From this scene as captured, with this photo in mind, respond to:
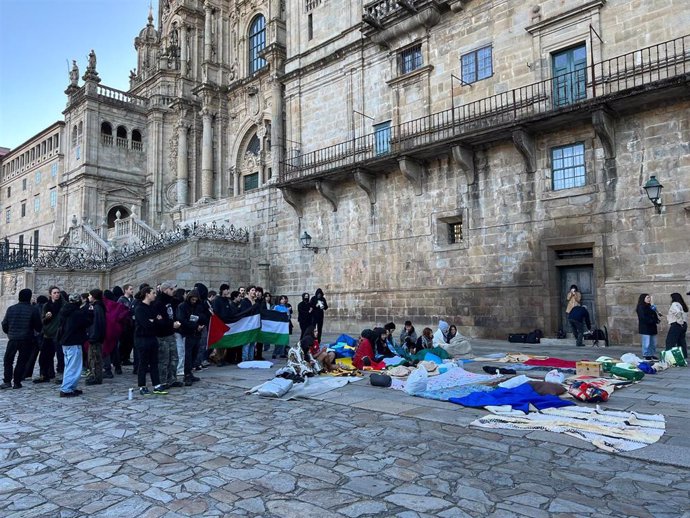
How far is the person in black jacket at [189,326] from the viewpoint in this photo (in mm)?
9961

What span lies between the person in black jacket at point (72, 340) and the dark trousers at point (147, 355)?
109 cm

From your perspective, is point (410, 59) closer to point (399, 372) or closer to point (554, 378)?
point (399, 372)

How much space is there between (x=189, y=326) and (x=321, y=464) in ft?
17.9

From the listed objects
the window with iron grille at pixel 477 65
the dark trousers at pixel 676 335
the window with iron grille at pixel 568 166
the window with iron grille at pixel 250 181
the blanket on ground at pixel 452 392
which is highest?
the window with iron grille at pixel 477 65

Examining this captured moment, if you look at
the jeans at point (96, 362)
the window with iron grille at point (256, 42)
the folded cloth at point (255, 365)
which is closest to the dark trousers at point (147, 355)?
the jeans at point (96, 362)

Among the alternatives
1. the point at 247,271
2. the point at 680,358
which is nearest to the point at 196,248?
the point at 247,271

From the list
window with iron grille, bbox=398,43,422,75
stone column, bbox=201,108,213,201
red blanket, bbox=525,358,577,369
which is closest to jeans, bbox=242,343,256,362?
red blanket, bbox=525,358,577,369

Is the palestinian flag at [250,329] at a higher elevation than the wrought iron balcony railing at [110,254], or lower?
lower

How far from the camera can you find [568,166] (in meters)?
16.0

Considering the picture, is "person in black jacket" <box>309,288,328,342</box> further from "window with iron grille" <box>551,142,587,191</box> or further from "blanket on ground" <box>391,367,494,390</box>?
"window with iron grille" <box>551,142,587,191</box>

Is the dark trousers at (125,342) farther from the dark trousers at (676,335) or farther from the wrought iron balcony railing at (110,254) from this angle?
the wrought iron balcony railing at (110,254)

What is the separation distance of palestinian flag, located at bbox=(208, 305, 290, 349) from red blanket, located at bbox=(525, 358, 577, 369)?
5968 millimetres

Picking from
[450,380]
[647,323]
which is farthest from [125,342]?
[647,323]

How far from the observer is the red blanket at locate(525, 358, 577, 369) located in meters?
11.0
